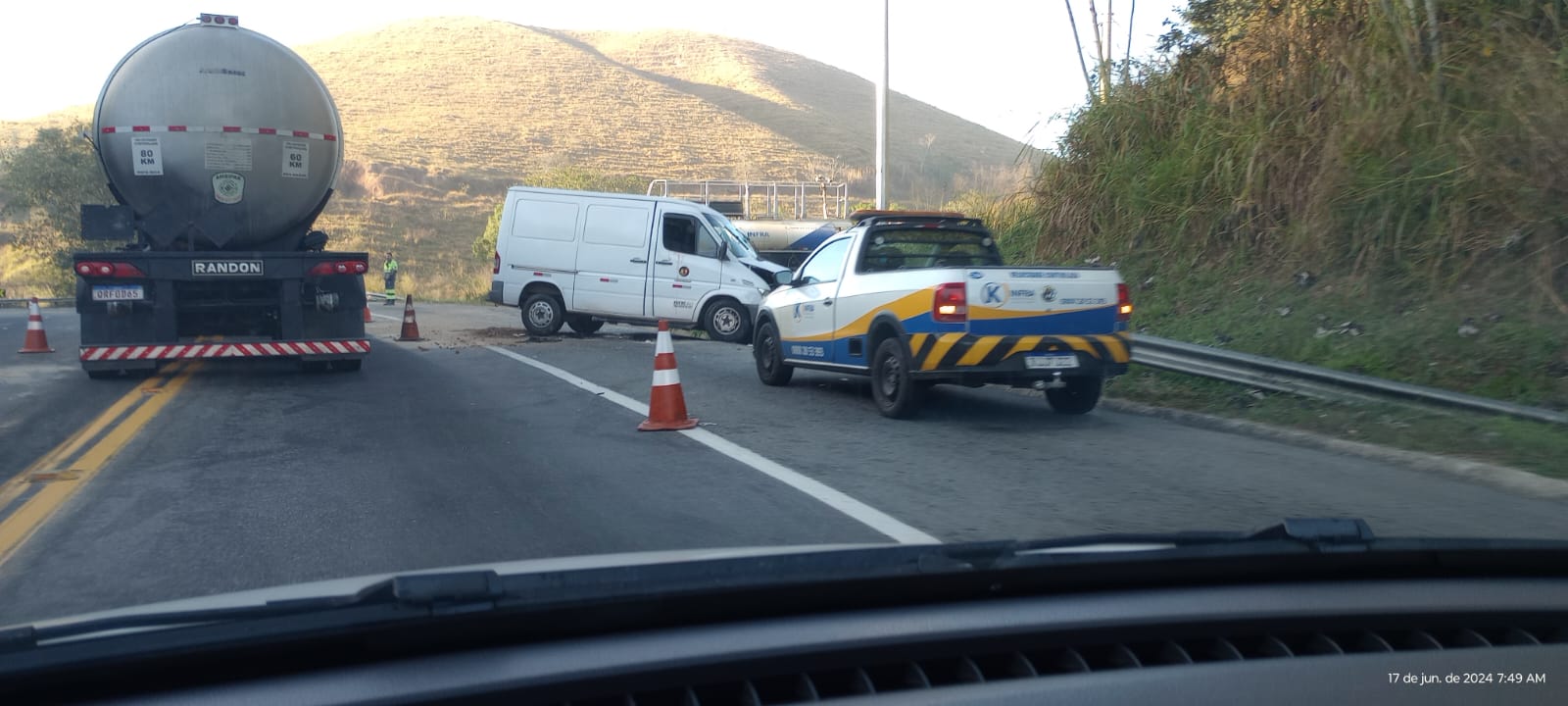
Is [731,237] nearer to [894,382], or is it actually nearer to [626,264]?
[626,264]

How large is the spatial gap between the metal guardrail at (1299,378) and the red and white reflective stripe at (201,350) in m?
8.68

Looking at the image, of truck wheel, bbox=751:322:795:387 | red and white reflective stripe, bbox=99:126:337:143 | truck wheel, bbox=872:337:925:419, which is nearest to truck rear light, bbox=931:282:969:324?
truck wheel, bbox=872:337:925:419

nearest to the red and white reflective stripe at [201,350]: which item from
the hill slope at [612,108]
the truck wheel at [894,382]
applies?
the truck wheel at [894,382]

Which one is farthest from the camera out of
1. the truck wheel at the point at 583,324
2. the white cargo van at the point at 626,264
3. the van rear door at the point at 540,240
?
the truck wheel at the point at 583,324

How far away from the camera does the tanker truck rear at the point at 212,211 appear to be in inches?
484

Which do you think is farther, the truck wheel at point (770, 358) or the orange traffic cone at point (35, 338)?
the orange traffic cone at point (35, 338)

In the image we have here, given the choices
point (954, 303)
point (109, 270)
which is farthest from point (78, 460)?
point (954, 303)

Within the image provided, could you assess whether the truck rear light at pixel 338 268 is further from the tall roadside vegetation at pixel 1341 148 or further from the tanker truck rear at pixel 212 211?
the tall roadside vegetation at pixel 1341 148

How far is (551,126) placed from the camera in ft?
278

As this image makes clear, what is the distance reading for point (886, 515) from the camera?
637 centimetres

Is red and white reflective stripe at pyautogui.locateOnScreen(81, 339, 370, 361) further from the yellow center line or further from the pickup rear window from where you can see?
the pickup rear window

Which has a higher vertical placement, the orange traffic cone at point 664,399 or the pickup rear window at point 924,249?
the pickup rear window at point 924,249

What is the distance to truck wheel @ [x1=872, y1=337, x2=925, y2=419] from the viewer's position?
9820mm

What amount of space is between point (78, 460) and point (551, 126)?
258 ft
